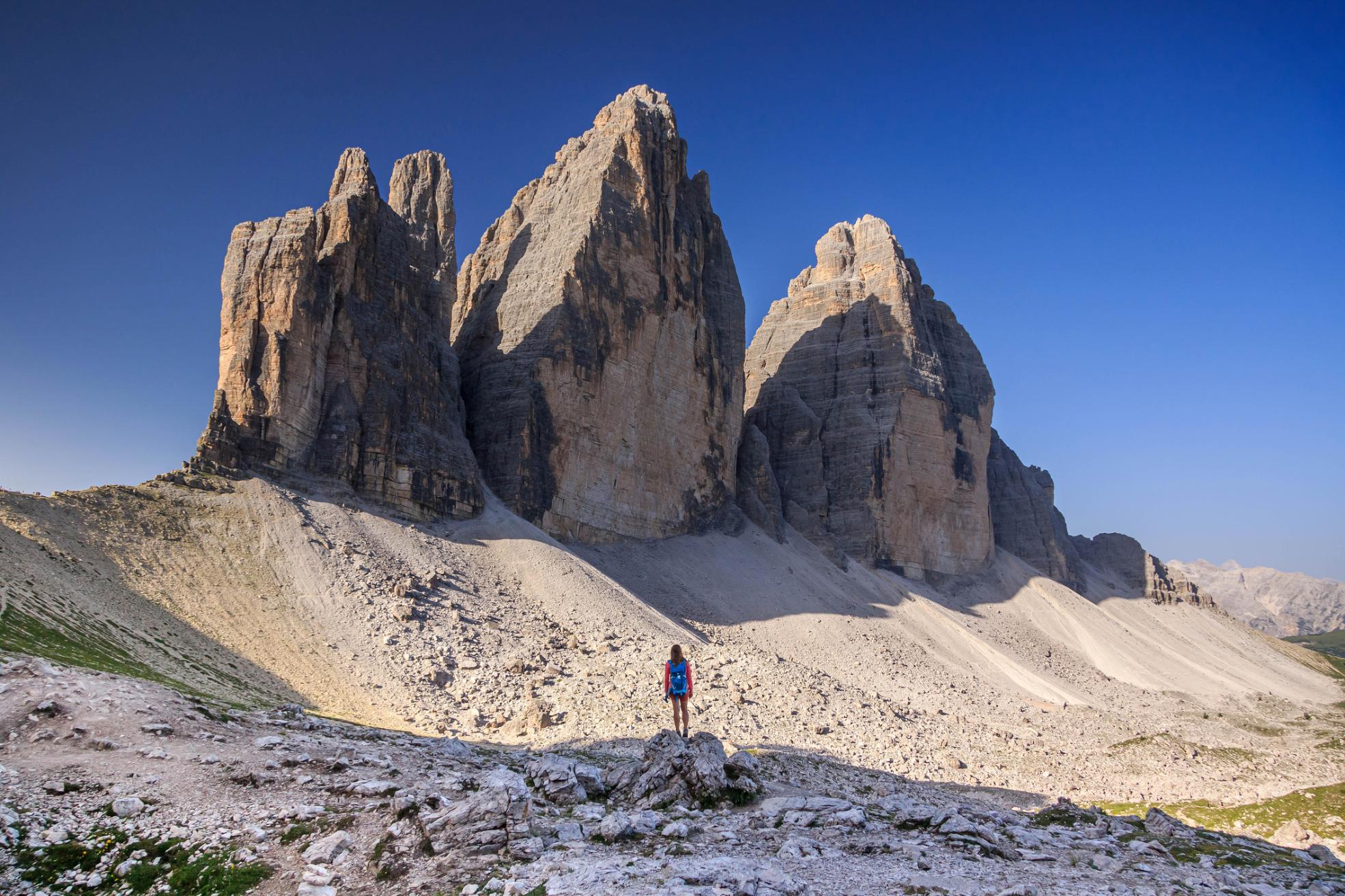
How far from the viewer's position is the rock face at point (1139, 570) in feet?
312

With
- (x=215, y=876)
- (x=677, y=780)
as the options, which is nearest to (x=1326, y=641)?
(x=677, y=780)

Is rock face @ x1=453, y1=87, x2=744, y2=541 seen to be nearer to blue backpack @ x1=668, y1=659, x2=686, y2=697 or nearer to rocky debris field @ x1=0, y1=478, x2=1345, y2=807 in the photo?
rocky debris field @ x1=0, y1=478, x2=1345, y2=807

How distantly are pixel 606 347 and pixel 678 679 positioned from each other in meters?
35.8

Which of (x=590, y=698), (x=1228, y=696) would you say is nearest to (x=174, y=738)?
(x=590, y=698)

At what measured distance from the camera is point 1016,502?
90.2 meters

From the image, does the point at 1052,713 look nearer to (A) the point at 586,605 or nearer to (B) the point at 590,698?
(A) the point at 586,605

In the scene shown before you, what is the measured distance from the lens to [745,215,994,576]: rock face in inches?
2857

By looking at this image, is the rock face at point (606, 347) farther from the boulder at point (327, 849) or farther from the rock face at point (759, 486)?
the boulder at point (327, 849)

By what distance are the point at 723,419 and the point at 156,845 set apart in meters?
52.0

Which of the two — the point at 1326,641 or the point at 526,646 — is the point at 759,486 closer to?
the point at 526,646

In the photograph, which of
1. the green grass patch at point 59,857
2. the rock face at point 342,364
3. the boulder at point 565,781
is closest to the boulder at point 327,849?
the green grass patch at point 59,857

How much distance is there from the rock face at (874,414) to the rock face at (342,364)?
114 feet

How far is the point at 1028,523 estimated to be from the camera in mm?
88750

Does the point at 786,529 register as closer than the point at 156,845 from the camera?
No
